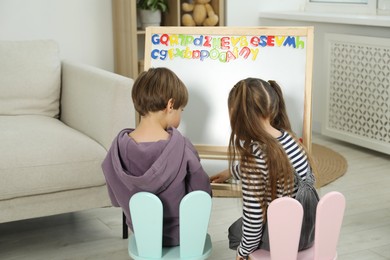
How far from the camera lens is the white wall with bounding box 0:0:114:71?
12.5ft

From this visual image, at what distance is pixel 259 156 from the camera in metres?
1.86

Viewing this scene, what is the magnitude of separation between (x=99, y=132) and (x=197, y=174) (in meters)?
0.72

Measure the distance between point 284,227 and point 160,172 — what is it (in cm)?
40

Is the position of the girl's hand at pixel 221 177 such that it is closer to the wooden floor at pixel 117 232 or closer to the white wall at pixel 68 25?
the wooden floor at pixel 117 232

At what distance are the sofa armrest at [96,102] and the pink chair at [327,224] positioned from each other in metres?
1.02

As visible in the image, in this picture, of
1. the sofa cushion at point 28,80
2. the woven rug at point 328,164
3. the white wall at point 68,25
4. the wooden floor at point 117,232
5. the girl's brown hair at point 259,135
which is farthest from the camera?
the white wall at point 68,25

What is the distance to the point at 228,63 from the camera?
2400 millimetres

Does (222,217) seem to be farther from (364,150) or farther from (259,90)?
(364,150)

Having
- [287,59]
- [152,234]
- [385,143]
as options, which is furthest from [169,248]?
[385,143]

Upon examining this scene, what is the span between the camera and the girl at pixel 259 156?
6.06 ft

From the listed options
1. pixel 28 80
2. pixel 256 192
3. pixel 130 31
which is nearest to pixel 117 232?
pixel 28 80

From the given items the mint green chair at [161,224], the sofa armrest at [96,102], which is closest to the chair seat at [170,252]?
the mint green chair at [161,224]

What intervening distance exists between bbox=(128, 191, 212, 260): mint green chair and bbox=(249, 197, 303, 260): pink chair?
22 centimetres

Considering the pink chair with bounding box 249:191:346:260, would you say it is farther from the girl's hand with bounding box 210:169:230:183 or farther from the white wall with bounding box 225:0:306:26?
the white wall with bounding box 225:0:306:26
